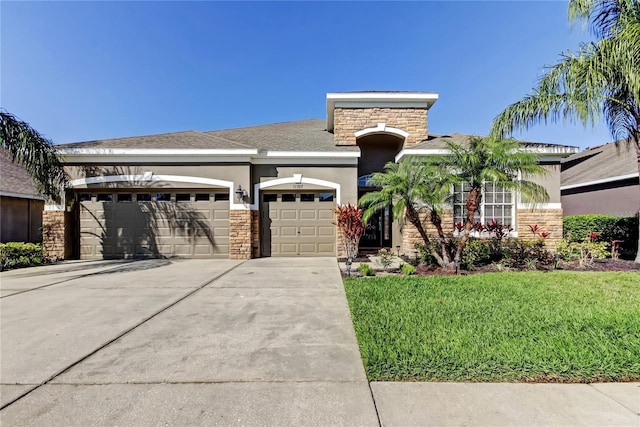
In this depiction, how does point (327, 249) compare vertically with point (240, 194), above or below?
below

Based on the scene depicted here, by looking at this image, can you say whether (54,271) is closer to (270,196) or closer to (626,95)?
(270,196)

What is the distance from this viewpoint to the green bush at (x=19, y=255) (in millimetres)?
9031

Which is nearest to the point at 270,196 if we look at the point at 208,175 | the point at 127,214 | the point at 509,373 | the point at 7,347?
the point at 208,175

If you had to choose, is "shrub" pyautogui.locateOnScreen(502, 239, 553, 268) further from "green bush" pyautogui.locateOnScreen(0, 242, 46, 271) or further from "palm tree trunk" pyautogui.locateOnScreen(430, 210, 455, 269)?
"green bush" pyautogui.locateOnScreen(0, 242, 46, 271)

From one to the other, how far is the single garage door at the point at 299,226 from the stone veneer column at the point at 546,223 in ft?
22.9

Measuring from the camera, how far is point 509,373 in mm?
2973

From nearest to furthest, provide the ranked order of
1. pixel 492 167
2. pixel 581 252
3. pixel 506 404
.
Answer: pixel 506 404 < pixel 492 167 < pixel 581 252

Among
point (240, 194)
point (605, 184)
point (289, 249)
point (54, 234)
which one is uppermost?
point (605, 184)

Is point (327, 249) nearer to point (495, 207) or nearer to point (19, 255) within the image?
point (495, 207)

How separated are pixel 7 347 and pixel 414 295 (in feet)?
20.0

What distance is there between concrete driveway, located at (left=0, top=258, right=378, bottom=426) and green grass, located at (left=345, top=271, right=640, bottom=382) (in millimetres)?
510

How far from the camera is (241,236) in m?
10.8

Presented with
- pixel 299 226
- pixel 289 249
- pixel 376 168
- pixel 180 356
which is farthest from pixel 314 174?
pixel 180 356

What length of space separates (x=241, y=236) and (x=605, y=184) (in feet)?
54.7
